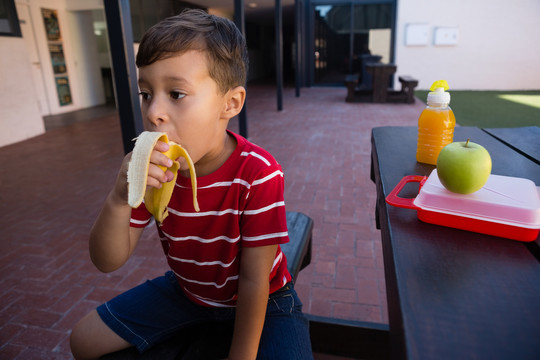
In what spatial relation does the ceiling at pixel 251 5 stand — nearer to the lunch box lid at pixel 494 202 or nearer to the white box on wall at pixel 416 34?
the white box on wall at pixel 416 34

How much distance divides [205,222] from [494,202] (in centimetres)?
80

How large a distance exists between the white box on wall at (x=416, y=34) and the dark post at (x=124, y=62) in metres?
12.9

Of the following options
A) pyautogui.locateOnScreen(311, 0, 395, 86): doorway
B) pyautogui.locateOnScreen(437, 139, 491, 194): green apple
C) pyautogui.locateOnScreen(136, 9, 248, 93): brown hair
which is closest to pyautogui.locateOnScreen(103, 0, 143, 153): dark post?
pyautogui.locateOnScreen(136, 9, 248, 93): brown hair

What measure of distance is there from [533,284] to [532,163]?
853 mm

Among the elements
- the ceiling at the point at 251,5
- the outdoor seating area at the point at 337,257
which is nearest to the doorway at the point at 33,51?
the outdoor seating area at the point at 337,257

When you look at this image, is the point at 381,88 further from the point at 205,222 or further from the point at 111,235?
the point at 111,235

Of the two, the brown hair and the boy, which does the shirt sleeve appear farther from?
the brown hair

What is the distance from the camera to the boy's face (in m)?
1.02

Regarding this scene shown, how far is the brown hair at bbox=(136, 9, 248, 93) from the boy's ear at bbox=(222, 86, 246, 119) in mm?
18

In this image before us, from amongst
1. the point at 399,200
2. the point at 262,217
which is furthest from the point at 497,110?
the point at 262,217

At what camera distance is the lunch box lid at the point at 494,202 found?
32.6 inches

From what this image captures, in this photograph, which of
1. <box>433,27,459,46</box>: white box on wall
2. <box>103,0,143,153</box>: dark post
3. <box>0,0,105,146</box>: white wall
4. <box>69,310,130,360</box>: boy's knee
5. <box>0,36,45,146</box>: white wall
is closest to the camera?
<box>69,310,130,360</box>: boy's knee

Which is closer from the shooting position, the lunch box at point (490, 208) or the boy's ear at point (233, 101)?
the lunch box at point (490, 208)

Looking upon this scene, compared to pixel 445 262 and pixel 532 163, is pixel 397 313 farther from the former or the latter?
pixel 532 163
